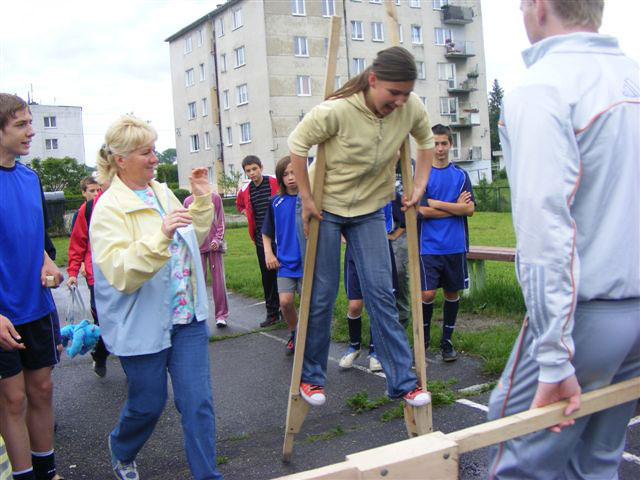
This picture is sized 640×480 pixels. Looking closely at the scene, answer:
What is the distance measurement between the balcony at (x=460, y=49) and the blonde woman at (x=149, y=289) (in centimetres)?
5754

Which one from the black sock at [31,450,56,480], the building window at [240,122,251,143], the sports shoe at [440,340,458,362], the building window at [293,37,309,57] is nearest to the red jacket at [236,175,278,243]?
the sports shoe at [440,340,458,362]

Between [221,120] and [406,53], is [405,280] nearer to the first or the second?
[406,53]

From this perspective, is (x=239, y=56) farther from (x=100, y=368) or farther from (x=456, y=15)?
(x=100, y=368)

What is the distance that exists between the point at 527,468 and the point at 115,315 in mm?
2202

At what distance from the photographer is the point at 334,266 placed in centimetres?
425

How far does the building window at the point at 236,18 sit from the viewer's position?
168 feet

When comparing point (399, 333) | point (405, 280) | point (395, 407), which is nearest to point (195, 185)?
point (399, 333)

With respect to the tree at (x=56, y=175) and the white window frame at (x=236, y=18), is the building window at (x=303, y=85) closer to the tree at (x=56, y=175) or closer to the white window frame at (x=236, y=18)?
the white window frame at (x=236, y=18)

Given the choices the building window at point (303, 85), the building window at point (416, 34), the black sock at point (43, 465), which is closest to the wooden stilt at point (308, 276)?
the black sock at point (43, 465)

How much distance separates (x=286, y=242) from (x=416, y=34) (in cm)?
5278

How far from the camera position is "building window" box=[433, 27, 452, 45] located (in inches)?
2280

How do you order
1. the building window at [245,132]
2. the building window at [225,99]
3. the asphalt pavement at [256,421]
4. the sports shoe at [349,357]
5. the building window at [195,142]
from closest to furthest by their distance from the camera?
1. the asphalt pavement at [256,421]
2. the sports shoe at [349,357]
3. the building window at [245,132]
4. the building window at [225,99]
5. the building window at [195,142]

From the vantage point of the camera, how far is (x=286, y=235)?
7.36 meters

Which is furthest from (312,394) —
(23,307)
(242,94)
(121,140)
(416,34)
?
(416,34)
